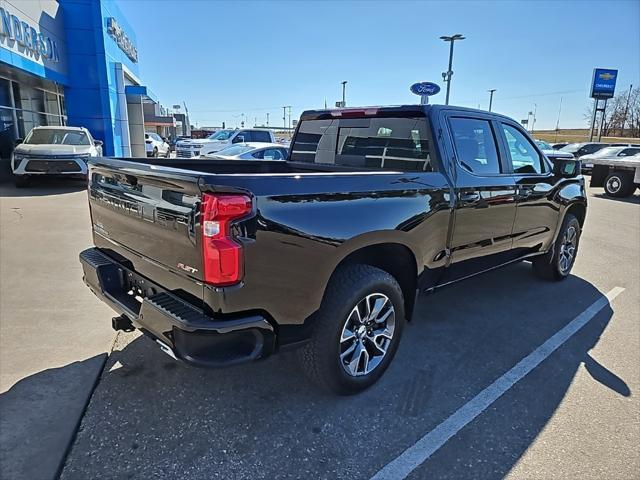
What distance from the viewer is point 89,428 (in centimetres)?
269

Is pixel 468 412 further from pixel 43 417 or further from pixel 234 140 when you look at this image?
pixel 234 140

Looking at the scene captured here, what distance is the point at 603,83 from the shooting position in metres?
39.1

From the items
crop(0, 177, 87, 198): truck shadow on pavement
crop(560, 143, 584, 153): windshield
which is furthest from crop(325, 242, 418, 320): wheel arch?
crop(560, 143, 584, 153): windshield

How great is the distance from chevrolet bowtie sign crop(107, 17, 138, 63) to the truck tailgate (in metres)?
20.9

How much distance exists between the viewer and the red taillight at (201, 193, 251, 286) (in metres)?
2.18

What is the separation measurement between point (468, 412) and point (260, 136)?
17978 millimetres

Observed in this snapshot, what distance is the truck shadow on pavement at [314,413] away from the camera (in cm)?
244

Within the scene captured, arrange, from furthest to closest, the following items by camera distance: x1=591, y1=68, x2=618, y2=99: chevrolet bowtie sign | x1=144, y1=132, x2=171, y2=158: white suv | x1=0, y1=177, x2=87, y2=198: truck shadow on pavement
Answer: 1. x1=591, y1=68, x2=618, y2=99: chevrolet bowtie sign
2. x1=144, y1=132, x2=171, y2=158: white suv
3. x1=0, y1=177, x2=87, y2=198: truck shadow on pavement

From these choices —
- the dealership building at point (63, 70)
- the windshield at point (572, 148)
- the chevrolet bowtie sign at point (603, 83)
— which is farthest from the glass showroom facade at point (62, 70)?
the chevrolet bowtie sign at point (603, 83)

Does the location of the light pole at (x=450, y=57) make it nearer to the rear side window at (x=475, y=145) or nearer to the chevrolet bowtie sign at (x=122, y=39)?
the chevrolet bowtie sign at (x=122, y=39)

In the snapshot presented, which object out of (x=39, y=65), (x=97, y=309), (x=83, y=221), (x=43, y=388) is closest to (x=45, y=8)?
(x=39, y=65)

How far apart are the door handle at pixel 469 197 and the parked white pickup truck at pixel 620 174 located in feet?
45.2

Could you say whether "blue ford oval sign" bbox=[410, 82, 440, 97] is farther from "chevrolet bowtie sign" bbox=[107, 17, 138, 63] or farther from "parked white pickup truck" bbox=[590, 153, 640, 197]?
"chevrolet bowtie sign" bbox=[107, 17, 138, 63]

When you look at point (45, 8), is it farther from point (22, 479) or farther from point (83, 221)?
point (22, 479)
